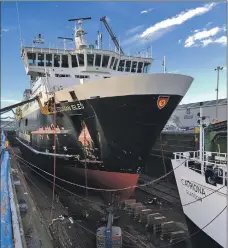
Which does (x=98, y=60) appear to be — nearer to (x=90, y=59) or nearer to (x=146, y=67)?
(x=90, y=59)

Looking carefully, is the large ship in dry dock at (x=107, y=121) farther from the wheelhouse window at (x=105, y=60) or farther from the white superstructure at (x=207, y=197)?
the white superstructure at (x=207, y=197)

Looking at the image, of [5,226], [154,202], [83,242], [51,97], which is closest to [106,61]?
[51,97]

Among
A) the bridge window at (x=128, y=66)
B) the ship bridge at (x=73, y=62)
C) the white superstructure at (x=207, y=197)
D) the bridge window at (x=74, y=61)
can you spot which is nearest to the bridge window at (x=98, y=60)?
the ship bridge at (x=73, y=62)

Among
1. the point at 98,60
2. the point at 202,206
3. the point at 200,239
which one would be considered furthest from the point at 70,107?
the point at 200,239

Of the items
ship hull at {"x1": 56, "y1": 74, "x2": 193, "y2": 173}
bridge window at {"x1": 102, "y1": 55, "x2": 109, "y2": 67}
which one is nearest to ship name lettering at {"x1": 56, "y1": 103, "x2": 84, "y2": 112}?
ship hull at {"x1": 56, "y1": 74, "x2": 193, "y2": 173}

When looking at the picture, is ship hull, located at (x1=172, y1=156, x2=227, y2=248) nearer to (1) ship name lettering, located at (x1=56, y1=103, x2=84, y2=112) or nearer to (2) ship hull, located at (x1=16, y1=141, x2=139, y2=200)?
(2) ship hull, located at (x1=16, y1=141, x2=139, y2=200)

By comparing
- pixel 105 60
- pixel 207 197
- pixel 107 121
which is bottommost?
pixel 207 197

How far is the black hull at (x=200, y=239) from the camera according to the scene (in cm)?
654

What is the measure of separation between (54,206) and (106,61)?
27.9 feet

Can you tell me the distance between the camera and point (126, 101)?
10109mm

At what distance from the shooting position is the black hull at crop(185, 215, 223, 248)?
6544 mm

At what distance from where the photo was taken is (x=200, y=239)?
7121 millimetres

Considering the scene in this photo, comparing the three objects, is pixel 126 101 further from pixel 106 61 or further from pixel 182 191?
pixel 106 61

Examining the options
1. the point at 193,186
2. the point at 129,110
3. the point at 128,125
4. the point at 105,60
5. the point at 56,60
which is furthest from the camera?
the point at 56,60
